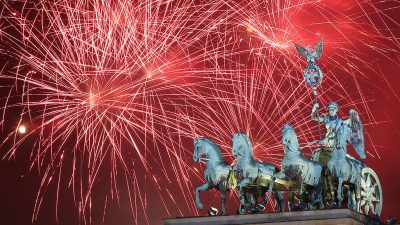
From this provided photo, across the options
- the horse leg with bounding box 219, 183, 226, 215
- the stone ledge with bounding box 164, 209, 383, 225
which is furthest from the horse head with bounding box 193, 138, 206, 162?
the stone ledge with bounding box 164, 209, 383, 225

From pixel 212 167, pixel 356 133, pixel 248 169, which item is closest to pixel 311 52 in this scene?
pixel 356 133

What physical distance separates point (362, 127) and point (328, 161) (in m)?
1.51

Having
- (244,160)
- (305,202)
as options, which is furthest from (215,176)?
(305,202)

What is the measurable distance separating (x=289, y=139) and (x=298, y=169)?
82 cm

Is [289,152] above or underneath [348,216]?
above

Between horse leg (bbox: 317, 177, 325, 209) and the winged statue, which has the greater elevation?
the winged statue

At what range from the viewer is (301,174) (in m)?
24.9

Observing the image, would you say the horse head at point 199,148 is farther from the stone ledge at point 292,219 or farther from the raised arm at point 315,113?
the raised arm at point 315,113

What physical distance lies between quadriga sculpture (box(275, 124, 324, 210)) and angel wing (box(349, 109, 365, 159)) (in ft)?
5.03

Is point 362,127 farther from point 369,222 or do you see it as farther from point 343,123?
point 369,222

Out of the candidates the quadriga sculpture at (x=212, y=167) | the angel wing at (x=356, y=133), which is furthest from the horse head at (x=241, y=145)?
the angel wing at (x=356, y=133)

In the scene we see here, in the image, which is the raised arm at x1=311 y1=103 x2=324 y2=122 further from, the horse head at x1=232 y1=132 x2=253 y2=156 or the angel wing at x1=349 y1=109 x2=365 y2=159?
the horse head at x1=232 y1=132 x2=253 y2=156

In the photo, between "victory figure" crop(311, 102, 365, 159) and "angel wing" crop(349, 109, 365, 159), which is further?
→ "angel wing" crop(349, 109, 365, 159)

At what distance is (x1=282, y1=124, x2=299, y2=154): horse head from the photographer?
82.1 feet
